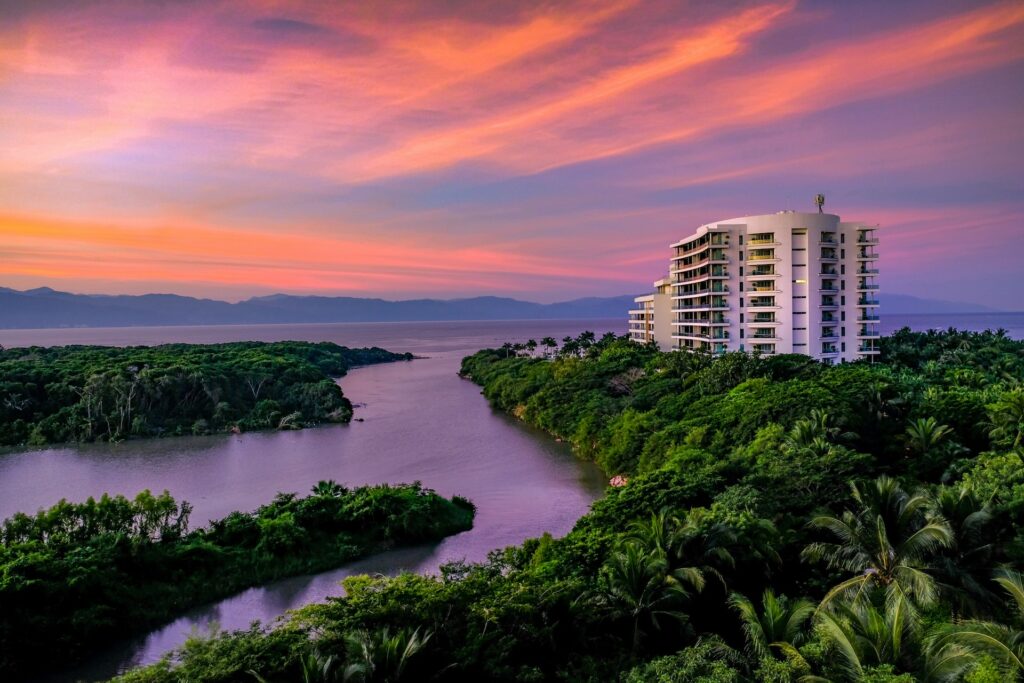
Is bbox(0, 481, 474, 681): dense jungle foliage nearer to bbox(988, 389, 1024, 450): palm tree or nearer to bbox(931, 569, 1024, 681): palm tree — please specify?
bbox(931, 569, 1024, 681): palm tree

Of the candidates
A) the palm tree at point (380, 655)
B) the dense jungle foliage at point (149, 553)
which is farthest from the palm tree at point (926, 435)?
the palm tree at point (380, 655)

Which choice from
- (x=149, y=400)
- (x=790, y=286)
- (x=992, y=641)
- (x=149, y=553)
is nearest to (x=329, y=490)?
(x=149, y=553)

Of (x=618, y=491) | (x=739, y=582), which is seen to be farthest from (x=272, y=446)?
(x=739, y=582)

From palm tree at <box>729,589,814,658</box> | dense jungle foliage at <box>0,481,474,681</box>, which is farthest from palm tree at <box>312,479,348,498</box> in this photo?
palm tree at <box>729,589,814,658</box>

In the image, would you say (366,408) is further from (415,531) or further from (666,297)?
(415,531)

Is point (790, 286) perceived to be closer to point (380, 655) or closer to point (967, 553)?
point (967, 553)

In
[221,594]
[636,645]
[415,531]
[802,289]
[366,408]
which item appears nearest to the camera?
[636,645]
